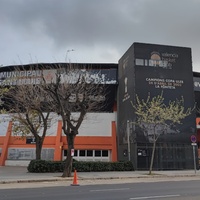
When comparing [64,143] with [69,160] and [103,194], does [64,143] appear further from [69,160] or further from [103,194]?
[103,194]

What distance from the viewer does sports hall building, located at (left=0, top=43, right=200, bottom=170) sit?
3195cm

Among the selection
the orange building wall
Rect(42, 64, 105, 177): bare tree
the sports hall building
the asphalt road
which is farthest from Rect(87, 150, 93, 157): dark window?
the asphalt road

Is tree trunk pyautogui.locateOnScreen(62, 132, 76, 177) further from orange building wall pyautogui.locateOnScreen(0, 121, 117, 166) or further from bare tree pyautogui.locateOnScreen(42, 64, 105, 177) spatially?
orange building wall pyautogui.locateOnScreen(0, 121, 117, 166)

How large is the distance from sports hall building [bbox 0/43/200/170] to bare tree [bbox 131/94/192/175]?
414 mm

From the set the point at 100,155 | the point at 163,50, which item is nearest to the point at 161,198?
the point at 163,50

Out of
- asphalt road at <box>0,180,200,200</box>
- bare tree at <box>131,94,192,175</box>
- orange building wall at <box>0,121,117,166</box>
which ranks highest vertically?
bare tree at <box>131,94,192,175</box>

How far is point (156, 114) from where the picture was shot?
94.0 ft

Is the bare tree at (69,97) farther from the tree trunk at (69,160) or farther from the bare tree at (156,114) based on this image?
the bare tree at (156,114)

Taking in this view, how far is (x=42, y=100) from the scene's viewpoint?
3012cm

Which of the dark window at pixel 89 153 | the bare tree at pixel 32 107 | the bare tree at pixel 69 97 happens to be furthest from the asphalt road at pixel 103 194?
the dark window at pixel 89 153

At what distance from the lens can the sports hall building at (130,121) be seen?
1258 inches

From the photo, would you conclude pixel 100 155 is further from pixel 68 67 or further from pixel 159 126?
pixel 68 67

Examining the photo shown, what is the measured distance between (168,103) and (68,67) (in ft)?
38.0

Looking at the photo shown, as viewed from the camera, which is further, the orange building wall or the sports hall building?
the orange building wall
